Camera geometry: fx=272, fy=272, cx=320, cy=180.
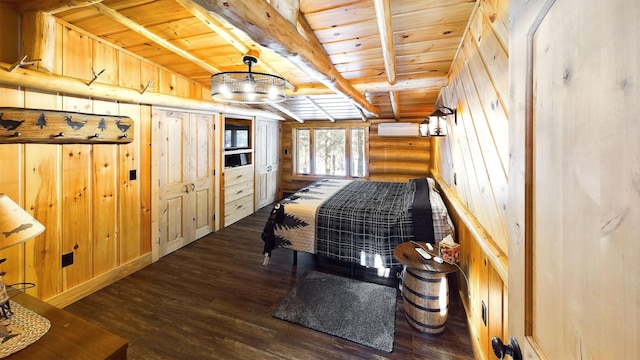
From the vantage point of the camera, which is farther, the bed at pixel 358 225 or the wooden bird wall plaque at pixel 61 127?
the bed at pixel 358 225

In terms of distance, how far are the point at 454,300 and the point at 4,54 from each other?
4.30 metres

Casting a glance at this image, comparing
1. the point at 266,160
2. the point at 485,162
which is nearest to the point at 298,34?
the point at 485,162

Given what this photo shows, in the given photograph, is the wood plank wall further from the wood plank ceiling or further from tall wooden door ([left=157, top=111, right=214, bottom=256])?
tall wooden door ([left=157, top=111, right=214, bottom=256])

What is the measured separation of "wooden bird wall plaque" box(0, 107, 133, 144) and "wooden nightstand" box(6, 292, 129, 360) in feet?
5.29

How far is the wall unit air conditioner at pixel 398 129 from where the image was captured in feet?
17.6

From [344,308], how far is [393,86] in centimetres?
263

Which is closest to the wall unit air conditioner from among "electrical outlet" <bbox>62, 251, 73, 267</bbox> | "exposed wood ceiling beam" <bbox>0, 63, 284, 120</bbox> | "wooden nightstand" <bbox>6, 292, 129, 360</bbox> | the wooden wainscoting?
the wooden wainscoting

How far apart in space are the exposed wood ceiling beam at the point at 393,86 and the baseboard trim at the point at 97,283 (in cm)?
301

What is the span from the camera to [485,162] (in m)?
1.74

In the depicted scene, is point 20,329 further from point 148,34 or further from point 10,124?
point 148,34

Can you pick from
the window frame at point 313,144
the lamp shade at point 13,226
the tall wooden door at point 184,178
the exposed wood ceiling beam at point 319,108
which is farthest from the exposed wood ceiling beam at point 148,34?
the window frame at point 313,144

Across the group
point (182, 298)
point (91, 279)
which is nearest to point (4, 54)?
point (91, 279)

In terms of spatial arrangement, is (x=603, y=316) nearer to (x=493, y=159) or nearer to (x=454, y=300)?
(x=493, y=159)

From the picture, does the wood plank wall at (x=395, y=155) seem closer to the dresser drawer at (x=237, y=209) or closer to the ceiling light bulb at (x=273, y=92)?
the dresser drawer at (x=237, y=209)
